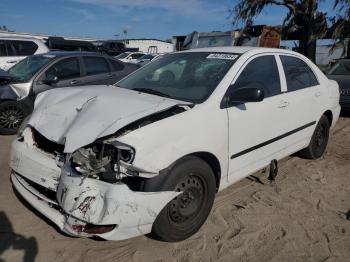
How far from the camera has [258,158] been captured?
4.20m

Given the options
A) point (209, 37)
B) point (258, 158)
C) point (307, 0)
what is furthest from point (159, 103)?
point (307, 0)

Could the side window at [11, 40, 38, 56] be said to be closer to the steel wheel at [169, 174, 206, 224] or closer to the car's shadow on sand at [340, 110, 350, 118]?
the car's shadow on sand at [340, 110, 350, 118]

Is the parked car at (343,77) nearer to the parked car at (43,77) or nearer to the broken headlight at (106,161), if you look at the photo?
the parked car at (43,77)

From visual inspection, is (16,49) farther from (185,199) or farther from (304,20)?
(304,20)

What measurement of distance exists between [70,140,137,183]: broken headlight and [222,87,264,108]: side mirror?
122 centimetres

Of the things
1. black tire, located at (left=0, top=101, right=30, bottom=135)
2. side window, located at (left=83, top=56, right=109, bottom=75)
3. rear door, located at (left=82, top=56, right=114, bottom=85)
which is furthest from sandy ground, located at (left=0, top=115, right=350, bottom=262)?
side window, located at (left=83, top=56, right=109, bottom=75)

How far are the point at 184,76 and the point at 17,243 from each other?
92.5 inches

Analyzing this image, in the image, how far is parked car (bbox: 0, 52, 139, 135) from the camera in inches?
288

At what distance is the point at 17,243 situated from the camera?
10.9 feet

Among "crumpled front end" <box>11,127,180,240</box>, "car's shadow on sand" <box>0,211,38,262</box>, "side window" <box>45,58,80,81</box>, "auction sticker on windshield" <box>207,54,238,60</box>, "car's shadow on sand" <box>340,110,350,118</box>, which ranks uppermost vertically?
"auction sticker on windshield" <box>207,54,238,60</box>

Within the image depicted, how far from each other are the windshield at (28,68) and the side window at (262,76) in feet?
16.4

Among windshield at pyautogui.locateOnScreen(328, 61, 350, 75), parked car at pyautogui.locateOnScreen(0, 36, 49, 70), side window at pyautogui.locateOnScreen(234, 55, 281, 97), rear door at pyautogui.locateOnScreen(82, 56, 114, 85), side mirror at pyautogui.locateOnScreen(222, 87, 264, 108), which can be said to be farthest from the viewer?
parked car at pyautogui.locateOnScreen(0, 36, 49, 70)

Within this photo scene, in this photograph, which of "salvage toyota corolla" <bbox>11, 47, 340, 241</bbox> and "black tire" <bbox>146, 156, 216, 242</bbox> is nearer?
"salvage toyota corolla" <bbox>11, 47, 340, 241</bbox>

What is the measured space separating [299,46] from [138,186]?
20.6 meters
